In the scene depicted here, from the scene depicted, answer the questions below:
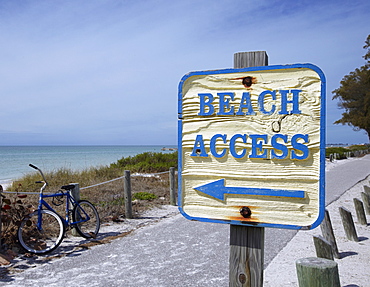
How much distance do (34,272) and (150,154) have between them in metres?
15.4

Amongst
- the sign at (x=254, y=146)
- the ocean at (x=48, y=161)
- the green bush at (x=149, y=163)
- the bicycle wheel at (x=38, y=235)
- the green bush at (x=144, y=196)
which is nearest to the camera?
the sign at (x=254, y=146)

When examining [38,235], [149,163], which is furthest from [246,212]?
[149,163]

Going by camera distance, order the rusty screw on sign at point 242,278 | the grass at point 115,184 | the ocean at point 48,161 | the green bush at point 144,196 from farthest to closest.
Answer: the ocean at point 48,161 < the green bush at point 144,196 < the grass at point 115,184 < the rusty screw on sign at point 242,278

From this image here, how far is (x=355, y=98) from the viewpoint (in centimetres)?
4397

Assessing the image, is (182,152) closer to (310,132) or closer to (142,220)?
(310,132)

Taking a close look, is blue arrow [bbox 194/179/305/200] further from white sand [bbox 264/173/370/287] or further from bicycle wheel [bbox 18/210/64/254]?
bicycle wheel [bbox 18/210/64/254]

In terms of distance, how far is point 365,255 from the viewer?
5.27 m

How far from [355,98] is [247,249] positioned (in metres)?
47.4

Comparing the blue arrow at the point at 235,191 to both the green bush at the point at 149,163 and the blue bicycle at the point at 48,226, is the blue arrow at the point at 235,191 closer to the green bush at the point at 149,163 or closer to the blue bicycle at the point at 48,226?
the blue bicycle at the point at 48,226

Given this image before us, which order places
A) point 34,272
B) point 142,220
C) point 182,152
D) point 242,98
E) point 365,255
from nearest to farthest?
point 242,98 → point 182,152 → point 34,272 → point 365,255 → point 142,220

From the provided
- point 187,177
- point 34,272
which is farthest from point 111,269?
point 187,177

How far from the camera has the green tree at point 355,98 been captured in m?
40.1

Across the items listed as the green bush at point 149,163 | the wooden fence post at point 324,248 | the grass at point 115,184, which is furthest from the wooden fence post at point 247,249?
the green bush at point 149,163

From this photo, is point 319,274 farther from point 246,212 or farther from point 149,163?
point 149,163
